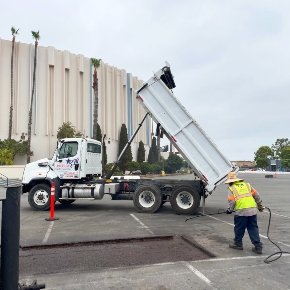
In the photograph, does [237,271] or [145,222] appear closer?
[237,271]

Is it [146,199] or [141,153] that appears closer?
[146,199]

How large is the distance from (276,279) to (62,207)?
10.8 metres

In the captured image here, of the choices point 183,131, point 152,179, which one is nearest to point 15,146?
point 152,179

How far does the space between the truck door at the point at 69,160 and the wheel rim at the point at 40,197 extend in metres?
0.88

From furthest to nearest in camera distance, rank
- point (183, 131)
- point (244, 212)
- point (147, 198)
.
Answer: point (147, 198), point (183, 131), point (244, 212)

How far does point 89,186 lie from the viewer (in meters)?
13.3

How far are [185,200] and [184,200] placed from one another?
0.12 feet

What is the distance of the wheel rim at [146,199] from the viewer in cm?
1270

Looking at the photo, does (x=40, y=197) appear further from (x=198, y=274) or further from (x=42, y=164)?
(x=198, y=274)

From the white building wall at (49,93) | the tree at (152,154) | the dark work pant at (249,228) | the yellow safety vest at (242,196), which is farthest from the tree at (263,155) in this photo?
the dark work pant at (249,228)

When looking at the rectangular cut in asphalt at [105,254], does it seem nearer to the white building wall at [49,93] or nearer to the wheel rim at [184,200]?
the wheel rim at [184,200]

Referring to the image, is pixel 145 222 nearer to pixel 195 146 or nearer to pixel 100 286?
pixel 195 146

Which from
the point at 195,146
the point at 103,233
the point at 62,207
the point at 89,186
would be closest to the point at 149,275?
the point at 103,233

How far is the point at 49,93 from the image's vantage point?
4828 centimetres
